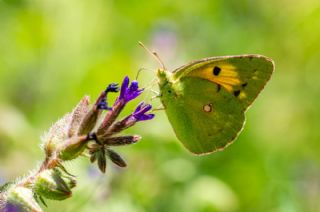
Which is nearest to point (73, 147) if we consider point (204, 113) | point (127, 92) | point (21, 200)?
point (21, 200)

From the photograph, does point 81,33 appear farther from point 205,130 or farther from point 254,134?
point 205,130

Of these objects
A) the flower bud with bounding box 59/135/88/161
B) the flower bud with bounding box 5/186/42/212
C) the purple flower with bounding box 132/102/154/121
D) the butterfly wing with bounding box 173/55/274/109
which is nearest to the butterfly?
the butterfly wing with bounding box 173/55/274/109

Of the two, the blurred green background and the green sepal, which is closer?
the green sepal

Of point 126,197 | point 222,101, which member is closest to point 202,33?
point 126,197

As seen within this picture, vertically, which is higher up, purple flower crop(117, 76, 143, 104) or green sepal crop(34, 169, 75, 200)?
purple flower crop(117, 76, 143, 104)

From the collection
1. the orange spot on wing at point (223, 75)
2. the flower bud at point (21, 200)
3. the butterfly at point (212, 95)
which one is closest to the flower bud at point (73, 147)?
the flower bud at point (21, 200)

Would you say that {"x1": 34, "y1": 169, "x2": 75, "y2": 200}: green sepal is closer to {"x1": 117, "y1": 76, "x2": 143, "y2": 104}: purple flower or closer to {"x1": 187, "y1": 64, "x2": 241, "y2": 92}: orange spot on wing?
{"x1": 117, "y1": 76, "x2": 143, "y2": 104}: purple flower

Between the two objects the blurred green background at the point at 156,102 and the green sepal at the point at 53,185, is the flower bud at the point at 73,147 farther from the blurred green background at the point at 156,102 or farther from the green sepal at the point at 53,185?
the blurred green background at the point at 156,102
